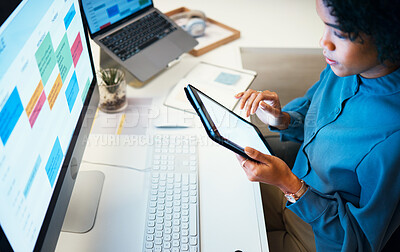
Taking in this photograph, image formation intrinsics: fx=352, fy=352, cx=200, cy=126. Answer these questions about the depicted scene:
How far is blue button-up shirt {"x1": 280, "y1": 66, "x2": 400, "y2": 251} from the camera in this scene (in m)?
0.69

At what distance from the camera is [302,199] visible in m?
0.76

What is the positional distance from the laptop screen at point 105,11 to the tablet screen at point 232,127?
0.52m

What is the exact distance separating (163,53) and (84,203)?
602 mm

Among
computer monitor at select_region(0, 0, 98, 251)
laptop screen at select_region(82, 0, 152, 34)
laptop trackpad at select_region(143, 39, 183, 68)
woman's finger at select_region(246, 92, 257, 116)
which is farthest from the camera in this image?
laptop trackpad at select_region(143, 39, 183, 68)

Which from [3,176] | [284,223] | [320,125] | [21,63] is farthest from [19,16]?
[284,223]

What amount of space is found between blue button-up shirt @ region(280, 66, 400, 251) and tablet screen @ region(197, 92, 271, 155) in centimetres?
14

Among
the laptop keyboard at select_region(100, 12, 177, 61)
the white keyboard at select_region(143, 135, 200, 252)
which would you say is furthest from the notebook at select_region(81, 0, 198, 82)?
the white keyboard at select_region(143, 135, 200, 252)

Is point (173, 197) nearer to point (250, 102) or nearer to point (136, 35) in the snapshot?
point (250, 102)

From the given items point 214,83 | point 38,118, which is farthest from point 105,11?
point 38,118

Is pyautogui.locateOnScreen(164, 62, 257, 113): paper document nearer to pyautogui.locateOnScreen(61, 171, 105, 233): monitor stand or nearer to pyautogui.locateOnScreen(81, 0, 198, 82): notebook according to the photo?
pyautogui.locateOnScreen(81, 0, 198, 82): notebook

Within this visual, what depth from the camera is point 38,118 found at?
0.55m

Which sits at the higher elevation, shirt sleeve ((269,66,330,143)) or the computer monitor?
the computer monitor

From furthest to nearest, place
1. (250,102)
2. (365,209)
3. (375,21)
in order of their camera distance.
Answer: (250,102)
(365,209)
(375,21)

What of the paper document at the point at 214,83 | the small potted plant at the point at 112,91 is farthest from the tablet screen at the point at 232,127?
Result: the small potted plant at the point at 112,91
